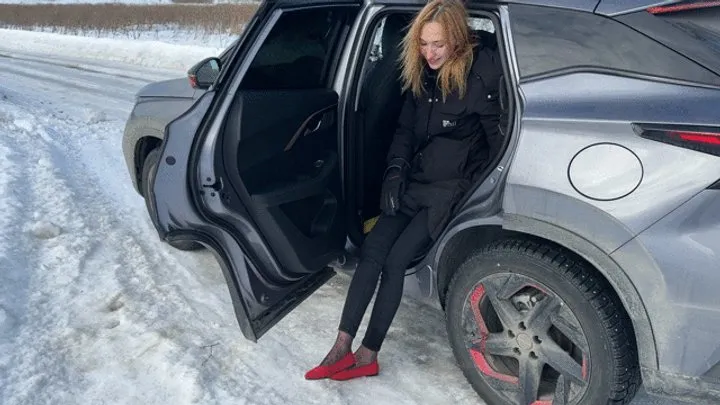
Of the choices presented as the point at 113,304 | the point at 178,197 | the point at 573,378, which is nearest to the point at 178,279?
the point at 113,304

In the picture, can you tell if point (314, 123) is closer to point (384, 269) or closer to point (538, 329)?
point (384, 269)

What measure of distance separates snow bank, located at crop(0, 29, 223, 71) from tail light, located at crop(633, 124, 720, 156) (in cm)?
1163

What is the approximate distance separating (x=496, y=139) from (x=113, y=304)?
2.35 metres

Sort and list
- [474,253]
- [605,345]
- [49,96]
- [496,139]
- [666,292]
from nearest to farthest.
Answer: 1. [666,292]
2. [605,345]
3. [474,253]
4. [496,139]
5. [49,96]

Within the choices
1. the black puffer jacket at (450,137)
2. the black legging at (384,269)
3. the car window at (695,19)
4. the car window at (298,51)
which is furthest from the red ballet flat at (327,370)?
the car window at (695,19)

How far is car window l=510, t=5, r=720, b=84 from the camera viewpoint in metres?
2.11

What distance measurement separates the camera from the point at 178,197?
287 centimetres

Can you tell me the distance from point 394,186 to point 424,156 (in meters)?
0.20

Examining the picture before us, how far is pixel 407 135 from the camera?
3002mm

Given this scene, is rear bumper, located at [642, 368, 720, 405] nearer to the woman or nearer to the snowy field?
the snowy field

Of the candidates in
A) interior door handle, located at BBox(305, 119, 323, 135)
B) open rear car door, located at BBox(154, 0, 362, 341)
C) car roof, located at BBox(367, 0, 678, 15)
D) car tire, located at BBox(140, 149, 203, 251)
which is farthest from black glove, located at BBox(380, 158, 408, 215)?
car tire, located at BBox(140, 149, 203, 251)

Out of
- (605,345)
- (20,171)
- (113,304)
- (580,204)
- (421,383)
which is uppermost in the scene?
(580,204)

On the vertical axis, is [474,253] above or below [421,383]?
above

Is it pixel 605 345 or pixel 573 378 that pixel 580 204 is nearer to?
pixel 605 345
